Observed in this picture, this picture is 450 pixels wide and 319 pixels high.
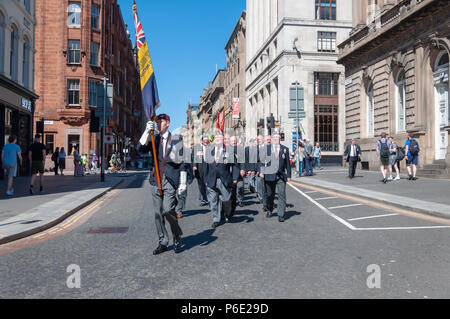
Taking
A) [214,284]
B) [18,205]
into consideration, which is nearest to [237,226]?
[214,284]

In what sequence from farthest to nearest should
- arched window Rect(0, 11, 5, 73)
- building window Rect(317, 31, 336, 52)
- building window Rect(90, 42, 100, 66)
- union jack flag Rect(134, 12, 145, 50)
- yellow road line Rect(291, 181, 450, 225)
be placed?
building window Rect(317, 31, 336, 52), building window Rect(90, 42, 100, 66), arched window Rect(0, 11, 5, 73), yellow road line Rect(291, 181, 450, 225), union jack flag Rect(134, 12, 145, 50)

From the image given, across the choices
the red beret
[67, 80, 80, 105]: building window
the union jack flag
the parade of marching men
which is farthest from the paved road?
[67, 80, 80, 105]: building window

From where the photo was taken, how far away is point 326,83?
39906mm

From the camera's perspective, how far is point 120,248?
19.6ft

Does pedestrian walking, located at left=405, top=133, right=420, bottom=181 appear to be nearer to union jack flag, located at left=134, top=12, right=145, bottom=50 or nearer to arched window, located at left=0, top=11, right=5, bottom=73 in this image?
union jack flag, located at left=134, top=12, right=145, bottom=50

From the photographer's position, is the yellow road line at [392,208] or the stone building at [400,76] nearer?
the yellow road line at [392,208]

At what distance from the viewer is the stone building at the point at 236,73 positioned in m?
60.5

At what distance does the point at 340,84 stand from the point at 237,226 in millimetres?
34575

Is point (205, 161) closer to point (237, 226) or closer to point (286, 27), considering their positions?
point (237, 226)

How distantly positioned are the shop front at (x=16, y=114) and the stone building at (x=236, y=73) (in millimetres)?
33730

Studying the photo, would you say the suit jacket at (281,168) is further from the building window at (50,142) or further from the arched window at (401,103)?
the building window at (50,142)

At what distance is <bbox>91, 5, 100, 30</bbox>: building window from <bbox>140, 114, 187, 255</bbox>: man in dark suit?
34.8m

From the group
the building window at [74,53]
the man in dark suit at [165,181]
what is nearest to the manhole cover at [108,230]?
the man in dark suit at [165,181]

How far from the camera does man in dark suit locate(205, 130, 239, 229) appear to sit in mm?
8148
